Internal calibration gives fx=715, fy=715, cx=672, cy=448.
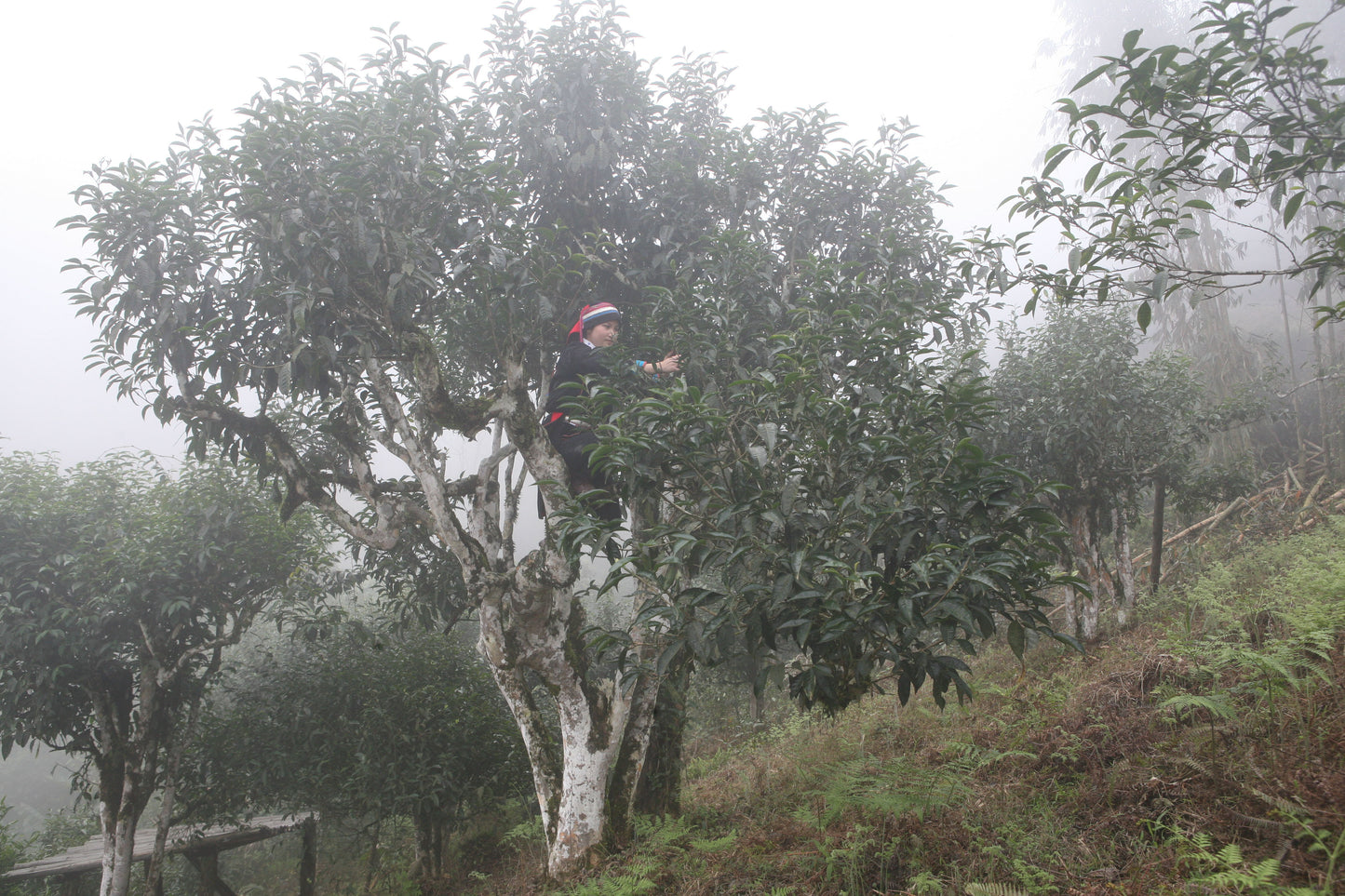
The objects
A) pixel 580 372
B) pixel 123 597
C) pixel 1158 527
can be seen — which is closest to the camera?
pixel 580 372

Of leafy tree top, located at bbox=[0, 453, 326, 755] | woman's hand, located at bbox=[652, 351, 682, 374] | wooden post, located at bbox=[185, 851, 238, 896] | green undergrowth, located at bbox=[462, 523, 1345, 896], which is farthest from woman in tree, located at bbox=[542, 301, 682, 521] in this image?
wooden post, located at bbox=[185, 851, 238, 896]

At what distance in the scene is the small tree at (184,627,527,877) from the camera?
8461mm

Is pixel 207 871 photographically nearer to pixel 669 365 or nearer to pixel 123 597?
pixel 123 597

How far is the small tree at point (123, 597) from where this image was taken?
24.6 feet

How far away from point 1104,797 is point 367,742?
308 inches

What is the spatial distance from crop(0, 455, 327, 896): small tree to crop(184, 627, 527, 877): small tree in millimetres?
656

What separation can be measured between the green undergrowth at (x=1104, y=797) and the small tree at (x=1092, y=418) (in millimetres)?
2138

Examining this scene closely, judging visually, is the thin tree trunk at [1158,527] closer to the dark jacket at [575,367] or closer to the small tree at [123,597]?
the dark jacket at [575,367]

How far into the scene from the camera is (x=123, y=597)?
24.1ft

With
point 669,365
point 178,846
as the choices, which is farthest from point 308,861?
point 669,365

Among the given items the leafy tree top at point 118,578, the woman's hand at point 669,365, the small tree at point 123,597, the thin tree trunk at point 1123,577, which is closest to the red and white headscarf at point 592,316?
the woman's hand at point 669,365

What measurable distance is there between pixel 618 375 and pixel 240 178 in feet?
11.2

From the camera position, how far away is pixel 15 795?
23.4m

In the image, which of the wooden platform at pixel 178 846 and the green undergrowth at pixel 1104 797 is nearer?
the green undergrowth at pixel 1104 797
